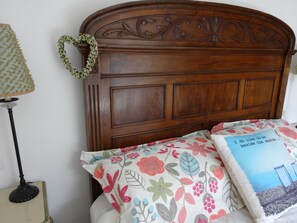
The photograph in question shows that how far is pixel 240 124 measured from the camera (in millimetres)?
1582

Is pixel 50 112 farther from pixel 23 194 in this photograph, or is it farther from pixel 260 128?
pixel 260 128

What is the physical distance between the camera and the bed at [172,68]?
3.65 ft

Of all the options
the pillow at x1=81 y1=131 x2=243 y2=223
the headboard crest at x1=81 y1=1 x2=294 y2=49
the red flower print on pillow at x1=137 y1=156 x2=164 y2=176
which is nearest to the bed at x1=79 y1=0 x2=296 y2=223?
the headboard crest at x1=81 y1=1 x2=294 y2=49

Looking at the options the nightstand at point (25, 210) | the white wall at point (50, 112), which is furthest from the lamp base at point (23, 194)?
the white wall at point (50, 112)

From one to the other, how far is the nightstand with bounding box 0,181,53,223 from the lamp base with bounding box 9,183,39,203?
15 millimetres

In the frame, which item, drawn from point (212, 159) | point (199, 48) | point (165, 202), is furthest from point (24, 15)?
point (212, 159)

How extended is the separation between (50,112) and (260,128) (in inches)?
51.0

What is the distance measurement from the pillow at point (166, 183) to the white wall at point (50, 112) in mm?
186

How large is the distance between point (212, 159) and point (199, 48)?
2.20 feet

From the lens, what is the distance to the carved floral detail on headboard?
3.66 feet

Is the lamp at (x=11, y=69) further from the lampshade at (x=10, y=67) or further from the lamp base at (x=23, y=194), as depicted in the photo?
the lamp base at (x=23, y=194)

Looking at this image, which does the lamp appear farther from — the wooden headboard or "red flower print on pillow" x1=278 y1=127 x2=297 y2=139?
"red flower print on pillow" x1=278 y1=127 x2=297 y2=139

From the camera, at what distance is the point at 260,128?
1436 millimetres

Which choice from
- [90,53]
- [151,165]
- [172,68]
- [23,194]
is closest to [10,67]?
[90,53]
